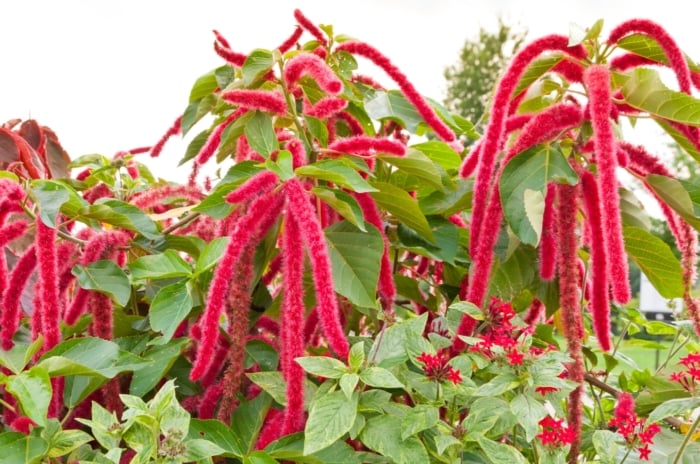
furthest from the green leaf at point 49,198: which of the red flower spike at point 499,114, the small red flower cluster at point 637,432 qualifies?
the small red flower cluster at point 637,432

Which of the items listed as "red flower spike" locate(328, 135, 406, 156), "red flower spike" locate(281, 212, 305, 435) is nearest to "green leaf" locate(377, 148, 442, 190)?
"red flower spike" locate(328, 135, 406, 156)

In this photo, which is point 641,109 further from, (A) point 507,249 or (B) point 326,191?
(B) point 326,191

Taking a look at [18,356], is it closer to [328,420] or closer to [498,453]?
[328,420]

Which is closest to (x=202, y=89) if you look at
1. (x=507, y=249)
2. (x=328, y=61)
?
(x=328, y=61)

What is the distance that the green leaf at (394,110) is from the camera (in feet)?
3.97

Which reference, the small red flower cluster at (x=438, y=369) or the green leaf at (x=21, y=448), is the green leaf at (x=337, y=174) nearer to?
the small red flower cluster at (x=438, y=369)

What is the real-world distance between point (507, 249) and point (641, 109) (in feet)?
0.91

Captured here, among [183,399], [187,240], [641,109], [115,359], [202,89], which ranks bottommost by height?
[183,399]

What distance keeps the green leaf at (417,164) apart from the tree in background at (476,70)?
77.8 feet

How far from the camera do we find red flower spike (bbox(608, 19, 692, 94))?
96 centimetres

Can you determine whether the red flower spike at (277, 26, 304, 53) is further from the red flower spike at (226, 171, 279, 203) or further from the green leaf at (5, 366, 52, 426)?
the green leaf at (5, 366, 52, 426)

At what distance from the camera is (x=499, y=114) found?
3.11 feet

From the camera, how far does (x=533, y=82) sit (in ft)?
3.48

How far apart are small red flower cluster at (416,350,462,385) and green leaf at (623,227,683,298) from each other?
1.30ft
